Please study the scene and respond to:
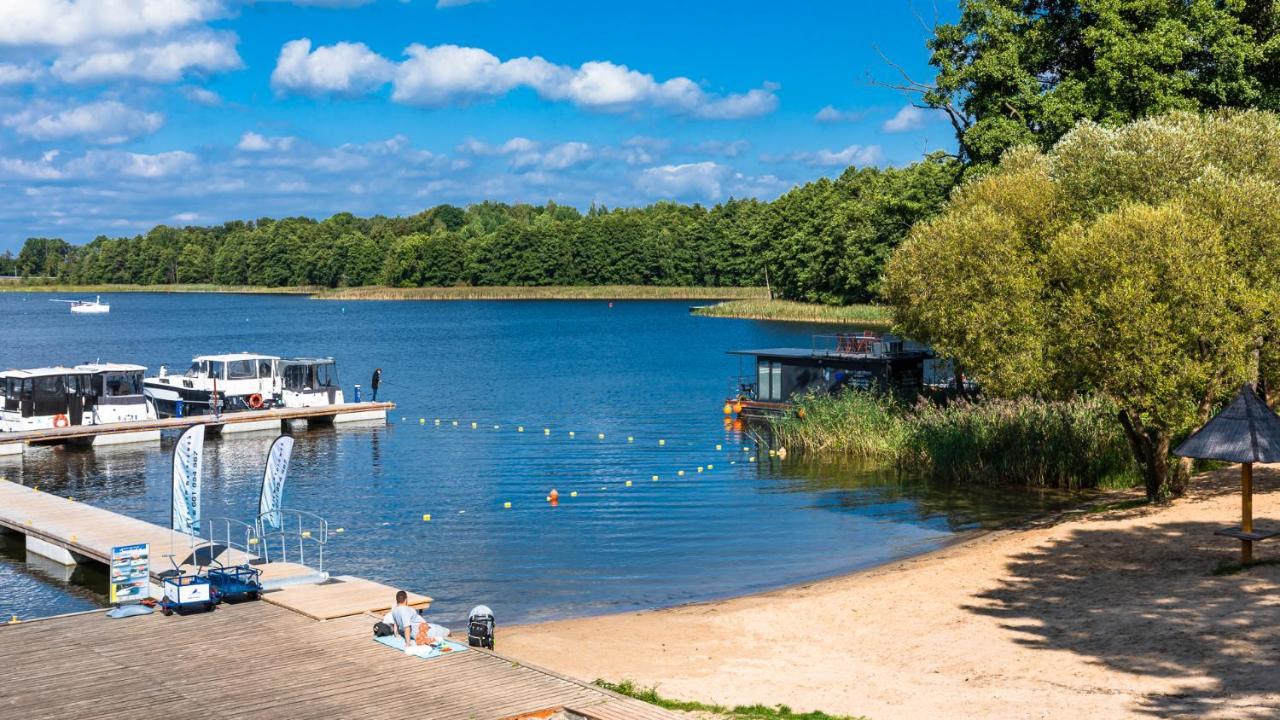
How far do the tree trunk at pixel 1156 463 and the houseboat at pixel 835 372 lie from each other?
17.1 meters

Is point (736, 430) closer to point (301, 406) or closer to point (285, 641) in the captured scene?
point (301, 406)

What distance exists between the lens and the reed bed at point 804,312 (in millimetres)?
114250

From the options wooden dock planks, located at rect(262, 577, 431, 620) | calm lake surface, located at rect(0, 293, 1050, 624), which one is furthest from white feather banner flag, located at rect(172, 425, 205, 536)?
calm lake surface, located at rect(0, 293, 1050, 624)

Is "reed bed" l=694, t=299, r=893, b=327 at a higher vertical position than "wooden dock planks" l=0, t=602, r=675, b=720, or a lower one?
higher

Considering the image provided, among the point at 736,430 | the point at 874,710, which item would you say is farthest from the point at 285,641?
the point at 736,430

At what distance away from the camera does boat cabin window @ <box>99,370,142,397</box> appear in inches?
2099

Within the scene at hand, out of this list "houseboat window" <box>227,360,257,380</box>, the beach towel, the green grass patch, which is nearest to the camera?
the green grass patch

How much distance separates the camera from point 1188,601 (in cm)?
2030

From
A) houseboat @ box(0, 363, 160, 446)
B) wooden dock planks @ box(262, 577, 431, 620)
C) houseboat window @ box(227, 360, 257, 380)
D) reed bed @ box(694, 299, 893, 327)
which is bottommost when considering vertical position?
wooden dock planks @ box(262, 577, 431, 620)

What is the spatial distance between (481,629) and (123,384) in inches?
1622

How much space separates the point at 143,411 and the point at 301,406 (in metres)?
7.16

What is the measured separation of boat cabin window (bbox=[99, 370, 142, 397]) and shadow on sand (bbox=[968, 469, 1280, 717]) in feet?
139

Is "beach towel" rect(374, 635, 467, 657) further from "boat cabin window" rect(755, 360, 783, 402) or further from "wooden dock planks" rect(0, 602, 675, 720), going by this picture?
"boat cabin window" rect(755, 360, 783, 402)

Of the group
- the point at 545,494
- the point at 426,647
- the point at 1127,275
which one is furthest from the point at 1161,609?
the point at 545,494
